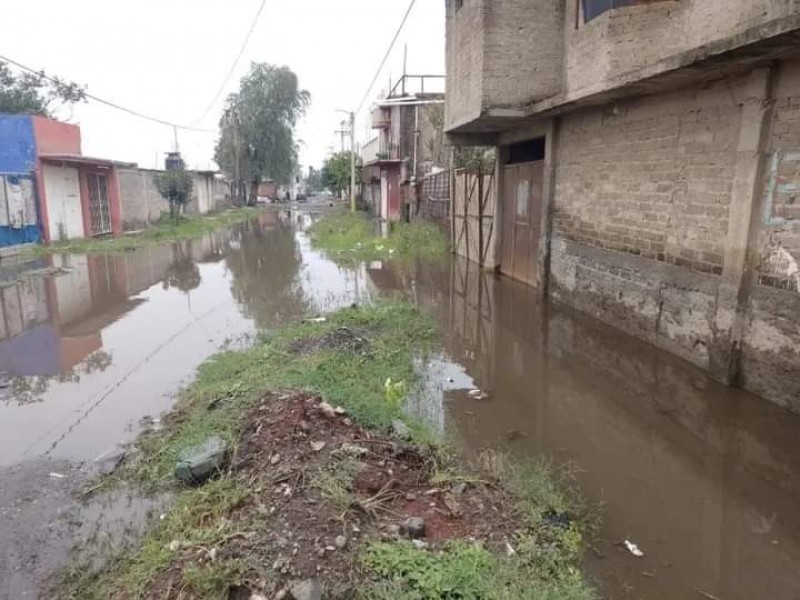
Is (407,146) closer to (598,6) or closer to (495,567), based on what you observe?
(598,6)

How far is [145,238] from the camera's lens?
22500 mm

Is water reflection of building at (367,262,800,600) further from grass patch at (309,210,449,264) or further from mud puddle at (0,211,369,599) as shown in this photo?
grass patch at (309,210,449,264)

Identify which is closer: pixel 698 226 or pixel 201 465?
pixel 201 465

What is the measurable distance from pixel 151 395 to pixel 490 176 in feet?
32.4

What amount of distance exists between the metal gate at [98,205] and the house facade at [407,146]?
1239 cm

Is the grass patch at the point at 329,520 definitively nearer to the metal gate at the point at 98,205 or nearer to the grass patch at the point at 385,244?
the grass patch at the point at 385,244

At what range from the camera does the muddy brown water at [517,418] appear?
3.34m

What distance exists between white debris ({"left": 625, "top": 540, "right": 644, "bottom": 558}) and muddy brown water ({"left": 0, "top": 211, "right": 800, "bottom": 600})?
53mm

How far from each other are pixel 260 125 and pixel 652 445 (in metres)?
43.1

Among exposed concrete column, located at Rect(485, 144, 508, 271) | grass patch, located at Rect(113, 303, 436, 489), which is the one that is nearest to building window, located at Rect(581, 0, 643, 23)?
exposed concrete column, located at Rect(485, 144, 508, 271)

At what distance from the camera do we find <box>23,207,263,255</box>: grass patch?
18.0 metres

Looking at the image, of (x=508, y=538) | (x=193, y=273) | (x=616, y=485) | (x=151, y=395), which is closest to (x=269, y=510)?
(x=508, y=538)

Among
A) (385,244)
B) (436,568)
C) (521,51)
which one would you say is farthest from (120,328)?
(385,244)

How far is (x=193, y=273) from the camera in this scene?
14398 millimetres
